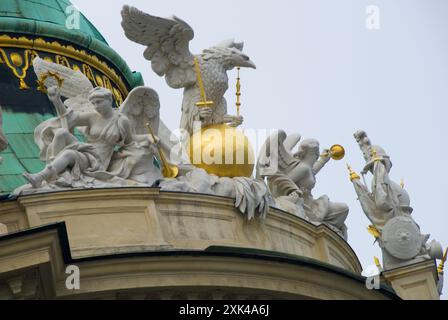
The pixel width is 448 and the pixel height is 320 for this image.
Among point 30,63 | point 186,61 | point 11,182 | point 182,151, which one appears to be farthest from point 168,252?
point 30,63

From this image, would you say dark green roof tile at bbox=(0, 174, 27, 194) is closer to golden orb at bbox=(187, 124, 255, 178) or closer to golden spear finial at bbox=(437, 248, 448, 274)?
golden orb at bbox=(187, 124, 255, 178)

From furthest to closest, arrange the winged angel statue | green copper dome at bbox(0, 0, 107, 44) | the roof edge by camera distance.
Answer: green copper dome at bbox(0, 0, 107, 44) → the roof edge → the winged angel statue

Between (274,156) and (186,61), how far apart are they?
200cm

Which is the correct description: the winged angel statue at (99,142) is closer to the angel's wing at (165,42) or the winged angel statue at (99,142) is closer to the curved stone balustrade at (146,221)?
the curved stone balustrade at (146,221)

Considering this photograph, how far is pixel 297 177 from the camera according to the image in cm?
2930

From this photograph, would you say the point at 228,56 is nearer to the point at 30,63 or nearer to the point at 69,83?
the point at 69,83

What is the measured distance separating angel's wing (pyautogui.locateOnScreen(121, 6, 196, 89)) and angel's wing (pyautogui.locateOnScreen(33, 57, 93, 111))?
104 cm

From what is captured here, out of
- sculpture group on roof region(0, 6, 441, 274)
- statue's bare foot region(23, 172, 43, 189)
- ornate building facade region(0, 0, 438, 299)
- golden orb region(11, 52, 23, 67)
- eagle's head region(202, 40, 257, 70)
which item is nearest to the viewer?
ornate building facade region(0, 0, 438, 299)

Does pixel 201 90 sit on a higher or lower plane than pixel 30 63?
lower

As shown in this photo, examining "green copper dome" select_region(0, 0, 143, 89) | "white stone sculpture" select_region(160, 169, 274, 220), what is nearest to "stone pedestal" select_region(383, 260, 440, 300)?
"white stone sculpture" select_region(160, 169, 274, 220)

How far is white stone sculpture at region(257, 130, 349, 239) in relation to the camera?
95.2 feet

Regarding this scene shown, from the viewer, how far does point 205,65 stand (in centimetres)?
2916

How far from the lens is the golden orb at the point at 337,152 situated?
2997 centimetres
